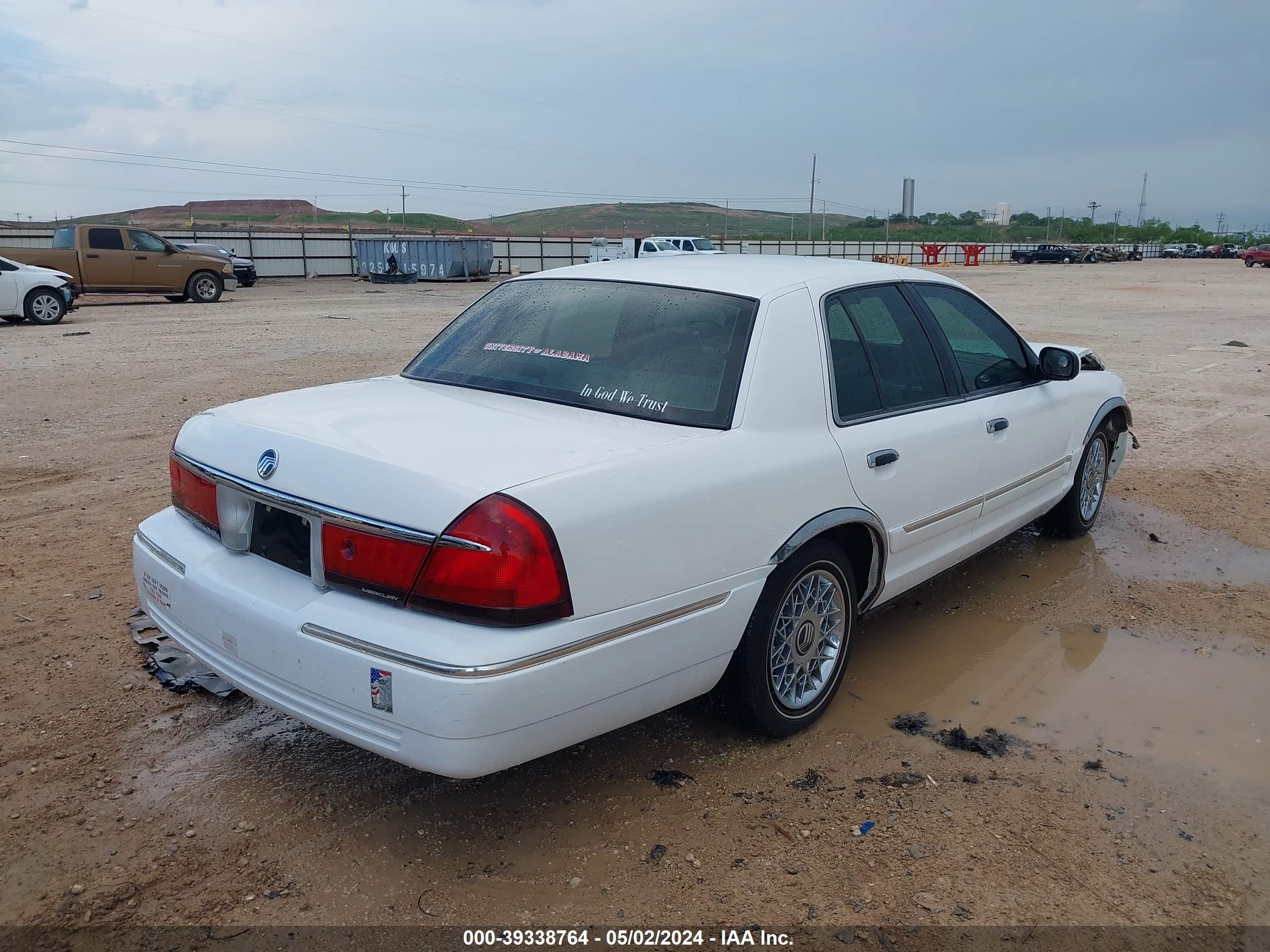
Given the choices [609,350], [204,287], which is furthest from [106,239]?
[609,350]

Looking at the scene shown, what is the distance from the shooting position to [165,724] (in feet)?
12.0

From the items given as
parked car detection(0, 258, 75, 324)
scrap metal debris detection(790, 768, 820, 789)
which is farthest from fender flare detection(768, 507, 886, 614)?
parked car detection(0, 258, 75, 324)

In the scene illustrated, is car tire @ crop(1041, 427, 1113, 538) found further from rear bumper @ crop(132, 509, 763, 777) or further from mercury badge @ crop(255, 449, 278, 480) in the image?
mercury badge @ crop(255, 449, 278, 480)

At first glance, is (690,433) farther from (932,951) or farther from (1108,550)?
(1108,550)

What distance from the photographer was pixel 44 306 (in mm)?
17578

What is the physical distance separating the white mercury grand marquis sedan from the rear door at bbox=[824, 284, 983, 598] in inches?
0.5

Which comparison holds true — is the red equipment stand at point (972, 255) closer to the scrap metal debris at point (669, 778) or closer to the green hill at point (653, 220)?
the green hill at point (653, 220)

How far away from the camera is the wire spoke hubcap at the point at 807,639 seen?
352 centimetres

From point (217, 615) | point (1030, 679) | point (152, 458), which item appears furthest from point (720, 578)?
point (152, 458)

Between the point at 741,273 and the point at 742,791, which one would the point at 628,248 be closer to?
the point at 741,273

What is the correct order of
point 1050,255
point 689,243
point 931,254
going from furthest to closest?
point 1050,255 → point 931,254 → point 689,243

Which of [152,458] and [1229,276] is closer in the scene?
[152,458]

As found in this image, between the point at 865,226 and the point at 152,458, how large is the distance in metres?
100

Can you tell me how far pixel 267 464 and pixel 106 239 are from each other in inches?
863
